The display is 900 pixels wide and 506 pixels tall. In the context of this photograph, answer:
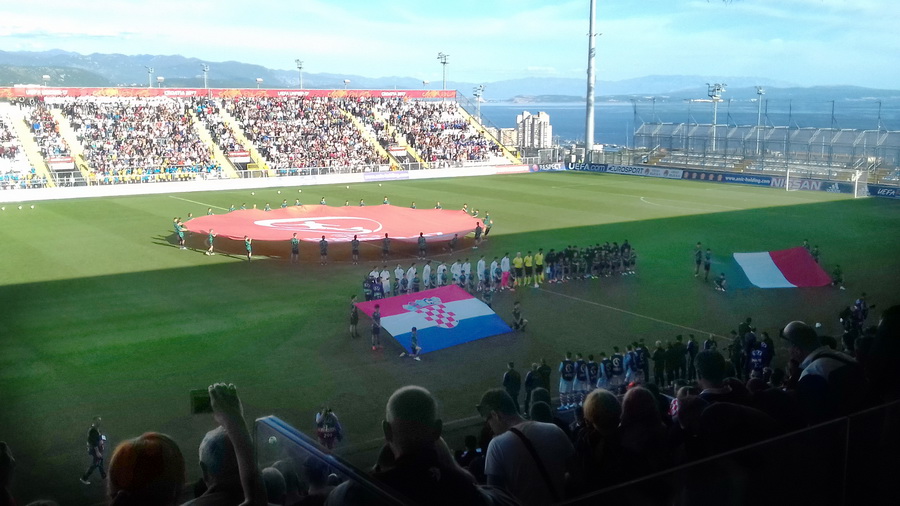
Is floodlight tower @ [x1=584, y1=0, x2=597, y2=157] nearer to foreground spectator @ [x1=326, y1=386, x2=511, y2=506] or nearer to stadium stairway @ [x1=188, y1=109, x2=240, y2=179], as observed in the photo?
stadium stairway @ [x1=188, y1=109, x2=240, y2=179]

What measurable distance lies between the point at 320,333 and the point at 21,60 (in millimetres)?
152783

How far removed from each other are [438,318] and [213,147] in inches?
1606

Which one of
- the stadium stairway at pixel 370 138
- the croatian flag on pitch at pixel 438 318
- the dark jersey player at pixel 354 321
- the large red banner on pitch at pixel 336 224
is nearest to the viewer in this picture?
the croatian flag on pitch at pixel 438 318

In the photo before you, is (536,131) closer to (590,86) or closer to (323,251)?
(590,86)

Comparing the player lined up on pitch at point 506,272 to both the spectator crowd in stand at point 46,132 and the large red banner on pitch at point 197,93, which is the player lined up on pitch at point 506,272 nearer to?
the spectator crowd in stand at point 46,132

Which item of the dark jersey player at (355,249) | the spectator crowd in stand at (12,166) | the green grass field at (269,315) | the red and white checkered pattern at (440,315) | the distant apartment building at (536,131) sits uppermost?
the distant apartment building at (536,131)

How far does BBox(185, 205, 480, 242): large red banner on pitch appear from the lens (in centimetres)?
2598

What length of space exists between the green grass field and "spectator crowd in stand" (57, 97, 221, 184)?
Result: 36.6 feet

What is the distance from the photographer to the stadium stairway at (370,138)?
58084 mm

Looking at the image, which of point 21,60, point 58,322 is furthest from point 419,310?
point 21,60

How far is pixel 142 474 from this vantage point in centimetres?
280

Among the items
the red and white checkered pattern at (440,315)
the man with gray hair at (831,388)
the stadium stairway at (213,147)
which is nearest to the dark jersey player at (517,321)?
the red and white checkered pattern at (440,315)

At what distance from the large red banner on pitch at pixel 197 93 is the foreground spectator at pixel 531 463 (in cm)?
5568

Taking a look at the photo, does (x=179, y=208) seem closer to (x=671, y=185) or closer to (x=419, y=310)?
(x=419, y=310)
